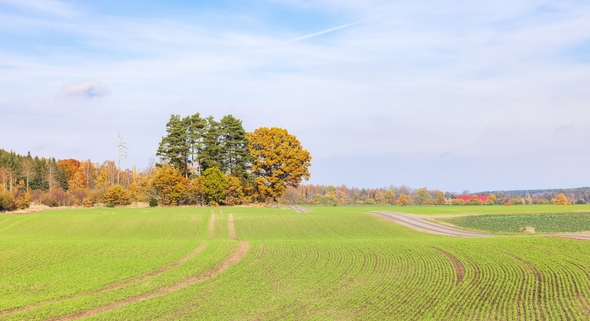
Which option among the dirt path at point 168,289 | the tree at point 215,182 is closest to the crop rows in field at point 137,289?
the dirt path at point 168,289

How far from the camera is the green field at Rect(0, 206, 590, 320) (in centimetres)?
2012

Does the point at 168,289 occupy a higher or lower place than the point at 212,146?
lower

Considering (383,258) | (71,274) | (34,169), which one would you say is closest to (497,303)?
(383,258)

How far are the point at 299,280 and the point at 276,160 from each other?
192ft

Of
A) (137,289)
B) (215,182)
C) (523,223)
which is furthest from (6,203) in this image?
(523,223)

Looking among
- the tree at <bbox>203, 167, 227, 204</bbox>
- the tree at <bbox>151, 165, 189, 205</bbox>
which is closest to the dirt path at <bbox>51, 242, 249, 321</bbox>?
the tree at <bbox>203, 167, 227, 204</bbox>

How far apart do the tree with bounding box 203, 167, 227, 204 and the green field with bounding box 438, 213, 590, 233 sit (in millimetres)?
35416

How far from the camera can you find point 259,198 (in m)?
89.5

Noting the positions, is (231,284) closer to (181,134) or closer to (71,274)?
(71,274)

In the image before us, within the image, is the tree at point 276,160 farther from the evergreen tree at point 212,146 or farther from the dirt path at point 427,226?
the dirt path at point 427,226

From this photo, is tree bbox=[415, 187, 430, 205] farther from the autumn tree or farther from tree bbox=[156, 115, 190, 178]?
the autumn tree

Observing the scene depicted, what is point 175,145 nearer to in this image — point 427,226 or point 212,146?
point 212,146

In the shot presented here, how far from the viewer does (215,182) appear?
80.6m

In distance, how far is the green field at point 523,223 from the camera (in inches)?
2146
